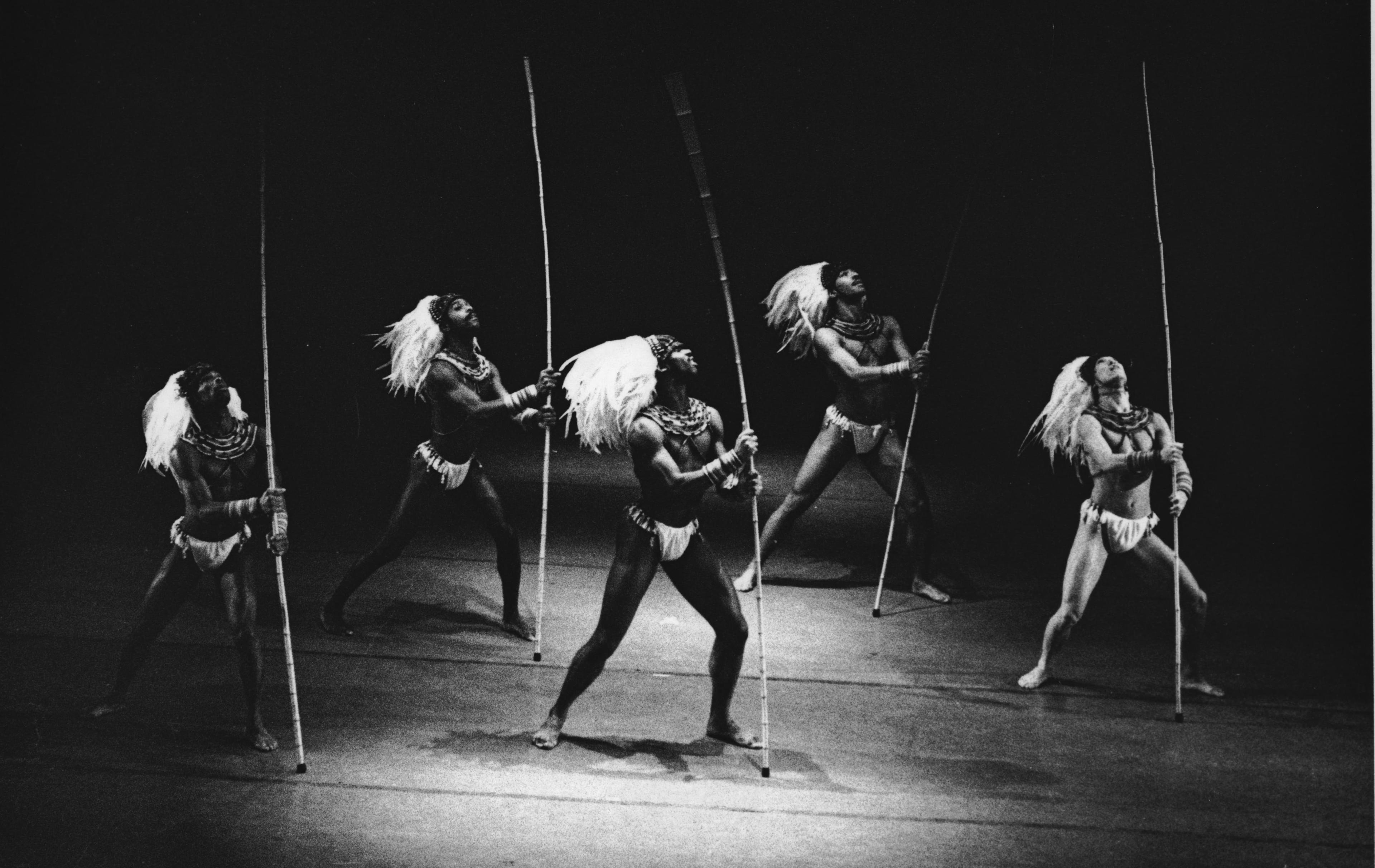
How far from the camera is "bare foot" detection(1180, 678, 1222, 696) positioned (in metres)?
5.26

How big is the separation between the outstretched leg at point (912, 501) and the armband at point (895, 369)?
30cm

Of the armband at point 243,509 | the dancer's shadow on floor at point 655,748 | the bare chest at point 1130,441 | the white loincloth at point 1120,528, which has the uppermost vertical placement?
the bare chest at point 1130,441

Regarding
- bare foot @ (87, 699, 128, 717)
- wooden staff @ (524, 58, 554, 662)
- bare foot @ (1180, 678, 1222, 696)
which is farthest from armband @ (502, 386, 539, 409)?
bare foot @ (1180, 678, 1222, 696)

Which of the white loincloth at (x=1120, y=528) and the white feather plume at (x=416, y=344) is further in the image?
the white feather plume at (x=416, y=344)

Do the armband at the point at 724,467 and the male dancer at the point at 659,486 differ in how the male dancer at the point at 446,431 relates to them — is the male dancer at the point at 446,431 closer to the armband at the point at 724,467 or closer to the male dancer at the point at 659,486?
the male dancer at the point at 659,486

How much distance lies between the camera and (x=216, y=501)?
460 centimetres

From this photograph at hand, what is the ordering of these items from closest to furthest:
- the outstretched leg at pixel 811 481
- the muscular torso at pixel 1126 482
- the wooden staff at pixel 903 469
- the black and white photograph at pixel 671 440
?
the black and white photograph at pixel 671 440, the muscular torso at pixel 1126 482, the wooden staff at pixel 903 469, the outstretched leg at pixel 811 481

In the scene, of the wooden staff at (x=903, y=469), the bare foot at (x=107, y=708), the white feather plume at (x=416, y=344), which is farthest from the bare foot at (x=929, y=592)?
the bare foot at (x=107, y=708)

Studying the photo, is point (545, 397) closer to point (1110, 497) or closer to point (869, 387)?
point (869, 387)

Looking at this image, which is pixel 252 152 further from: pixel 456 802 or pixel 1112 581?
pixel 1112 581

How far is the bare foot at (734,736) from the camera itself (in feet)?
15.8

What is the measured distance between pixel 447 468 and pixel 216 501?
114 cm

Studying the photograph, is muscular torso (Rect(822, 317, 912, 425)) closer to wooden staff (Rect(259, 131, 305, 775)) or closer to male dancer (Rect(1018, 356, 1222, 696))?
male dancer (Rect(1018, 356, 1222, 696))

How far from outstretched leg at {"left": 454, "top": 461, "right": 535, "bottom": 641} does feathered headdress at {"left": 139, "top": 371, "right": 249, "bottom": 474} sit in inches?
46.7
